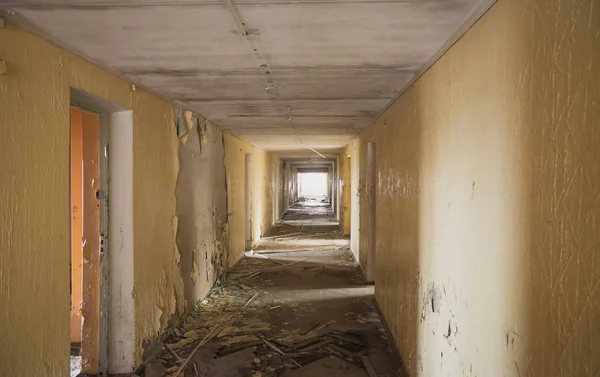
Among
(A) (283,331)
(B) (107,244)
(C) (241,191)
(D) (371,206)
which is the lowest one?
(A) (283,331)

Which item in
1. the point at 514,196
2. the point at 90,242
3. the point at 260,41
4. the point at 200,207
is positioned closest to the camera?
the point at 514,196

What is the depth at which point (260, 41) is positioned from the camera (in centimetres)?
236

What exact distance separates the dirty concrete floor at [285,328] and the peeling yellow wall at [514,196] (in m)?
1.17

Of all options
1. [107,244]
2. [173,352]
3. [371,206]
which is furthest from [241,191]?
[107,244]

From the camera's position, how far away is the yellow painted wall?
288 inches

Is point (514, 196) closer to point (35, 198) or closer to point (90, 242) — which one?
point (35, 198)

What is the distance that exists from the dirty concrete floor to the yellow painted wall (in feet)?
2.36

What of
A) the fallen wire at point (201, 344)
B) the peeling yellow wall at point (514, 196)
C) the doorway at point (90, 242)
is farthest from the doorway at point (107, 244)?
the peeling yellow wall at point (514, 196)

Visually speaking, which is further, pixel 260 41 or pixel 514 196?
pixel 260 41

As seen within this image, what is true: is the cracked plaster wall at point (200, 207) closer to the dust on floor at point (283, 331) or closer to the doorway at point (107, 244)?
the dust on floor at point (283, 331)

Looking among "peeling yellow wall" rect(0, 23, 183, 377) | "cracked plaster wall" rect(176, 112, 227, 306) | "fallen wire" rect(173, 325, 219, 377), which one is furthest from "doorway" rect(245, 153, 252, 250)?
"peeling yellow wall" rect(0, 23, 183, 377)

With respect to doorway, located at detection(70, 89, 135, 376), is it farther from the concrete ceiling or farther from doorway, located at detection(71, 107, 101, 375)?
the concrete ceiling

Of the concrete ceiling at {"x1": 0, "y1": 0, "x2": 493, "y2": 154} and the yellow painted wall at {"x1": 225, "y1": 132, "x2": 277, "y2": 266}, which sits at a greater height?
the concrete ceiling at {"x1": 0, "y1": 0, "x2": 493, "y2": 154}

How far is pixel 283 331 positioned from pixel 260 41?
3159mm
